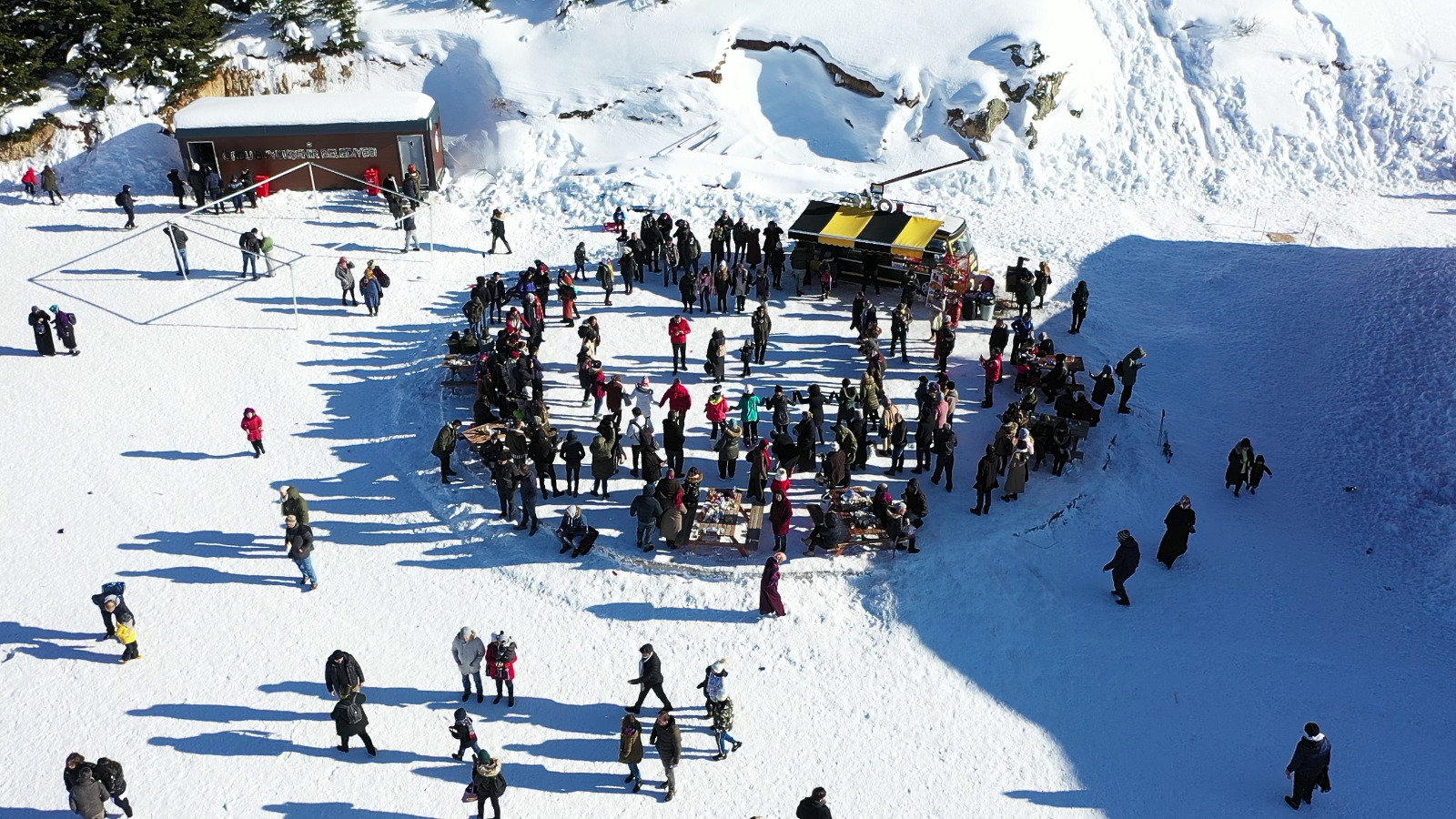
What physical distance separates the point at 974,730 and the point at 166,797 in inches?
366

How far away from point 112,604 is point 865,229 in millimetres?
15752

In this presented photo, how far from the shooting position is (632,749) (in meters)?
11.7

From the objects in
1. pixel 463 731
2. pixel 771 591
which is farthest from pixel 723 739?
pixel 463 731

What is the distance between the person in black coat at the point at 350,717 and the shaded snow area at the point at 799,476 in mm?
474

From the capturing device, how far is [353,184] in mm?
28062

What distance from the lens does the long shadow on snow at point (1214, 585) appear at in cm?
1265

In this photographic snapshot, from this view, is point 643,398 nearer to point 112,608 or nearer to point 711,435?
point 711,435

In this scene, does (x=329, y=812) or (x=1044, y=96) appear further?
(x=1044, y=96)

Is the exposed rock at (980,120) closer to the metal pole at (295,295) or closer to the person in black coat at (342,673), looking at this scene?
the metal pole at (295,295)

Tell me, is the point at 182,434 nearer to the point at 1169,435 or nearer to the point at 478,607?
the point at 478,607

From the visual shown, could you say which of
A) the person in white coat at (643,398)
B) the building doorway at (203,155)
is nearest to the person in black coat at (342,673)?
the person in white coat at (643,398)

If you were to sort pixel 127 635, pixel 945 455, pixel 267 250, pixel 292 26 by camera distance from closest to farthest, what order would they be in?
pixel 127 635 < pixel 945 455 < pixel 267 250 < pixel 292 26

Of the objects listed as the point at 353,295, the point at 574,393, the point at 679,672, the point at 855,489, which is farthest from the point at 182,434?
the point at 855,489

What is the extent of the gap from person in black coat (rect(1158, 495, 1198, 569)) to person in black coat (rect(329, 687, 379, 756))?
1104cm
